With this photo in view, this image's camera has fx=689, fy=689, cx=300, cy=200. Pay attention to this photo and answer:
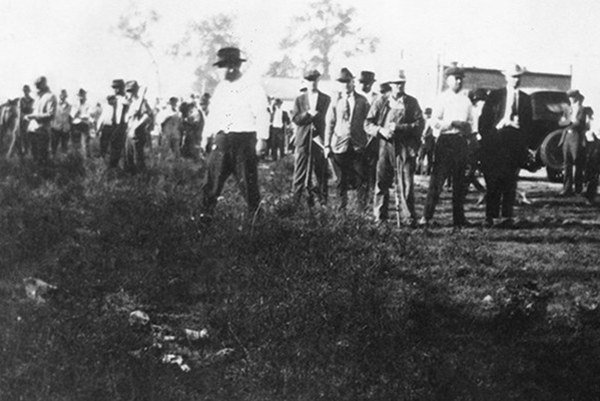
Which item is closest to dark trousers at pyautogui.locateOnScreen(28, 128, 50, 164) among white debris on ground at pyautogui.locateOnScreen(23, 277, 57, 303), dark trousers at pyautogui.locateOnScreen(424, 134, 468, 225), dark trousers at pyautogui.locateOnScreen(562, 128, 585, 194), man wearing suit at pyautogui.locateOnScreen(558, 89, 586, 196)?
dark trousers at pyautogui.locateOnScreen(424, 134, 468, 225)

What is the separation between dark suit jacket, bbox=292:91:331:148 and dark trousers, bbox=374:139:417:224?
3.81 ft

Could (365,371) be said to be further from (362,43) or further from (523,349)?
(362,43)

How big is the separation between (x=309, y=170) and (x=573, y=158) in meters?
4.85

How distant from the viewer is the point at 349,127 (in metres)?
8.27

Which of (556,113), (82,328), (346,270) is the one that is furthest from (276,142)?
(82,328)

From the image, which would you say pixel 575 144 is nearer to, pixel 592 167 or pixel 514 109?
pixel 592 167

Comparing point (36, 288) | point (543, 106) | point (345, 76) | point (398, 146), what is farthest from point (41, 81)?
point (543, 106)

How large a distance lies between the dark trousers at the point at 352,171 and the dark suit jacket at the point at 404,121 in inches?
19.4

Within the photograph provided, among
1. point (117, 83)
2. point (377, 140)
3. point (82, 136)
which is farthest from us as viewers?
point (82, 136)

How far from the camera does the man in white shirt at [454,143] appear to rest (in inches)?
302

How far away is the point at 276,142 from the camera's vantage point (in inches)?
753

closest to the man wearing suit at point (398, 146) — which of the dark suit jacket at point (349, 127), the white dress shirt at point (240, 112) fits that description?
the dark suit jacket at point (349, 127)

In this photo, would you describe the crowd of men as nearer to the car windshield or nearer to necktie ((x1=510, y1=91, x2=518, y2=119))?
necktie ((x1=510, y1=91, x2=518, y2=119))

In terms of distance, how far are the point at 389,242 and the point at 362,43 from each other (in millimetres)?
2346
